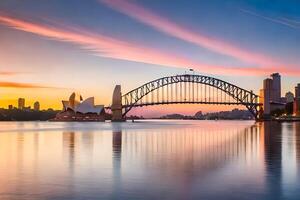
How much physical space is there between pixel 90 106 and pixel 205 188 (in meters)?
176

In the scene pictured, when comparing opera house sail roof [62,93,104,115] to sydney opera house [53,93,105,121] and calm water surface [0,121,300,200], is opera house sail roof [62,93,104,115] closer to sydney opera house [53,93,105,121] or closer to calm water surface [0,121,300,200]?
sydney opera house [53,93,105,121]

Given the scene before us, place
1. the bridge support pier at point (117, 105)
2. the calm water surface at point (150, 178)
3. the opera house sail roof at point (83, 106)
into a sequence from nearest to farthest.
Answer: the calm water surface at point (150, 178)
the bridge support pier at point (117, 105)
the opera house sail roof at point (83, 106)

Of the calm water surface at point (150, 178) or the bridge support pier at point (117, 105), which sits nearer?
the calm water surface at point (150, 178)

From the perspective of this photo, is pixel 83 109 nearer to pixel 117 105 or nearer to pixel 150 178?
pixel 117 105

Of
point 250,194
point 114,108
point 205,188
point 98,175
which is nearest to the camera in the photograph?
point 250,194

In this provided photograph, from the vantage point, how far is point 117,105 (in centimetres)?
17375

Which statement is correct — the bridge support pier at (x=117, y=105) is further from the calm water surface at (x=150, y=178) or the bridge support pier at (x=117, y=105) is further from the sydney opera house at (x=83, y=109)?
the calm water surface at (x=150, y=178)

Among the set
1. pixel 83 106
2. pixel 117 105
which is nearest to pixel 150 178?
pixel 117 105

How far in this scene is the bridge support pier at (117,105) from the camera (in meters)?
174

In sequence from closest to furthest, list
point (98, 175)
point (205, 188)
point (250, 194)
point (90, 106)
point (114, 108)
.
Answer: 1. point (250, 194)
2. point (205, 188)
3. point (98, 175)
4. point (114, 108)
5. point (90, 106)

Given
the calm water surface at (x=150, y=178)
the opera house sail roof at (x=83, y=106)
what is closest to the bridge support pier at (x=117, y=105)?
the opera house sail roof at (x=83, y=106)

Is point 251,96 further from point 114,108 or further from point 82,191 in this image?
point 82,191

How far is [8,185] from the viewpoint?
46.2 ft

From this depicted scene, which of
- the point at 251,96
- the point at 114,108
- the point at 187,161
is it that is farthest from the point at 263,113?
the point at 187,161
